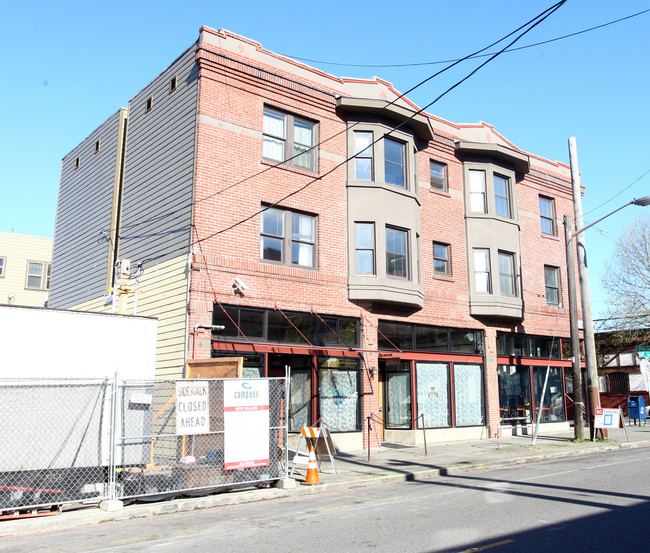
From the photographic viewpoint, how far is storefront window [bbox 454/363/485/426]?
20167 mm

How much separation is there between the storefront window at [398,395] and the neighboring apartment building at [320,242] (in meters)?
0.05

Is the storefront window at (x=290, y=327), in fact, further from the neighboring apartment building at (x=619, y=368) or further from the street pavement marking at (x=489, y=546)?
the neighboring apartment building at (x=619, y=368)

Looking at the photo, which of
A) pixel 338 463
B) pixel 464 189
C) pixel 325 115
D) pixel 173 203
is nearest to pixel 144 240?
pixel 173 203

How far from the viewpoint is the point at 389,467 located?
45.8ft

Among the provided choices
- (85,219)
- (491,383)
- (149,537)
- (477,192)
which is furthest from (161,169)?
(491,383)

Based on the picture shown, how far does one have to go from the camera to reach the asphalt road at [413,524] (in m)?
6.81

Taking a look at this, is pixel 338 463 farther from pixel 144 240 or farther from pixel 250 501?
pixel 144 240

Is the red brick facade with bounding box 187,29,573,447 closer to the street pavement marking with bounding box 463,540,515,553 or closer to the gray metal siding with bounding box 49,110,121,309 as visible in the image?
the gray metal siding with bounding box 49,110,121,309

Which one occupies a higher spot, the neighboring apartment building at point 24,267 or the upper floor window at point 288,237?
the neighboring apartment building at point 24,267

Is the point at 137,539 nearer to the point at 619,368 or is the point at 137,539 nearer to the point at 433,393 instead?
the point at 433,393

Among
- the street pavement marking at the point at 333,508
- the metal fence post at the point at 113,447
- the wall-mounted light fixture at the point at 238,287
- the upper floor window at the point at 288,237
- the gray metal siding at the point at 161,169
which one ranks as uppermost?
the gray metal siding at the point at 161,169

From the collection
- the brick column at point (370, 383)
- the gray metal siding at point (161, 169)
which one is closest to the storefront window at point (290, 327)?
the brick column at point (370, 383)

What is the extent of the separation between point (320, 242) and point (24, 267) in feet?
75.0

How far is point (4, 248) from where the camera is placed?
33.2m
